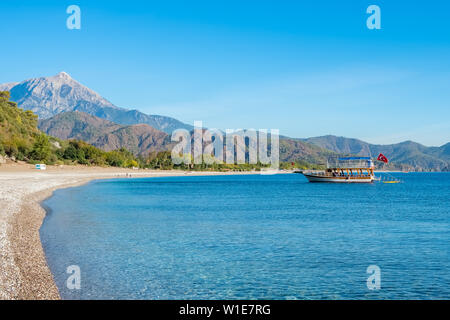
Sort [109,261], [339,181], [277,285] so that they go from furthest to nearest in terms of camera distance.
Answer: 1. [339,181]
2. [109,261]
3. [277,285]

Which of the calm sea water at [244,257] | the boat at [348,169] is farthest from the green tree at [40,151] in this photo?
the calm sea water at [244,257]

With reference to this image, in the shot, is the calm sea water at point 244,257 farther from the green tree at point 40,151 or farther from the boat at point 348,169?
the green tree at point 40,151

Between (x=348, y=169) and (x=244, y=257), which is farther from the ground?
(x=348, y=169)

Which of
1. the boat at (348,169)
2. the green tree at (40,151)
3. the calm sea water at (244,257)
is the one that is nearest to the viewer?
the calm sea water at (244,257)

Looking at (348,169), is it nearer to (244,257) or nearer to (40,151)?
(40,151)

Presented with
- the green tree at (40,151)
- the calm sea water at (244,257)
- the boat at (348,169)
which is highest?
the green tree at (40,151)

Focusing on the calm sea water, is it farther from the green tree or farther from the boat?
the green tree

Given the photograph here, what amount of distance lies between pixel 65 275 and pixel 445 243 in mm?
23690

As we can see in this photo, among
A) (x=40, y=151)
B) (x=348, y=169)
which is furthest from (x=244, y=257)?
(x=40, y=151)

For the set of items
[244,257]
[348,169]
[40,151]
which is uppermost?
[40,151]

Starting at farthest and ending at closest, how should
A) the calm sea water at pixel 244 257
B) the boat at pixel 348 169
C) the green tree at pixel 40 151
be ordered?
the boat at pixel 348 169, the green tree at pixel 40 151, the calm sea water at pixel 244 257
